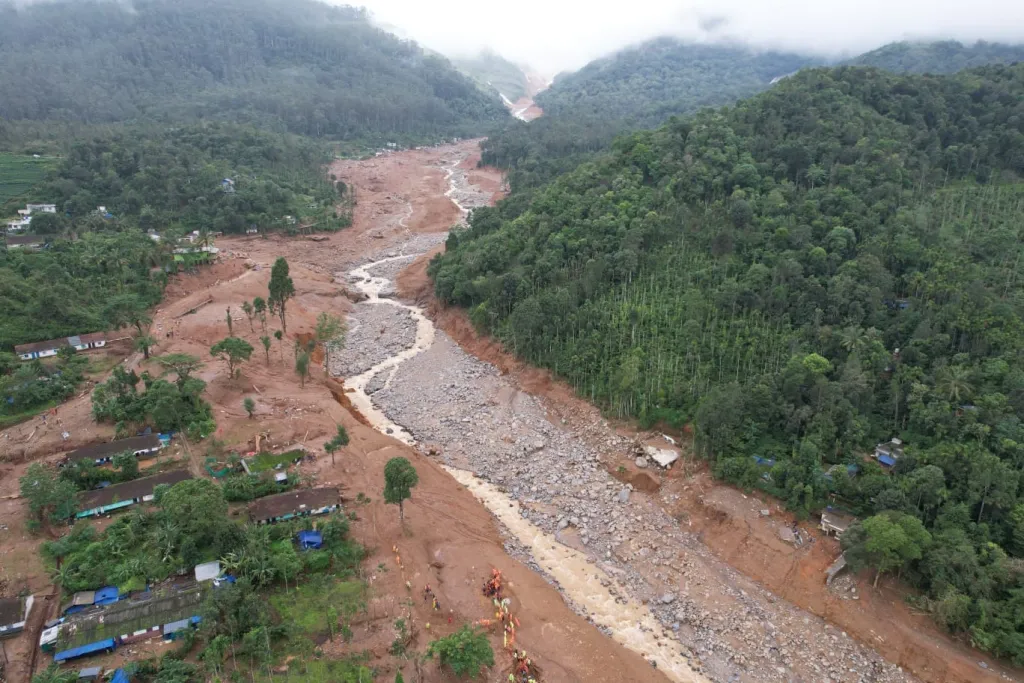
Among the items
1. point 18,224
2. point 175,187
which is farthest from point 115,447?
point 175,187

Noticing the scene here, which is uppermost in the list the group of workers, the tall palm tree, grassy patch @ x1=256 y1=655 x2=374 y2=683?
the tall palm tree

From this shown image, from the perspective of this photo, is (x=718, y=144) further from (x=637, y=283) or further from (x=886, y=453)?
(x=886, y=453)

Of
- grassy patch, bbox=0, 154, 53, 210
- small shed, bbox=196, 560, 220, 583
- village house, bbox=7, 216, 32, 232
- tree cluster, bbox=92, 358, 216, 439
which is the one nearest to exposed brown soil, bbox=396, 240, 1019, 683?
small shed, bbox=196, 560, 220, 583

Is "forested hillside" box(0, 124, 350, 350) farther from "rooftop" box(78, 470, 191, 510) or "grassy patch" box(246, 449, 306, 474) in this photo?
"grassy patch" box(246, 449, 306, 474)

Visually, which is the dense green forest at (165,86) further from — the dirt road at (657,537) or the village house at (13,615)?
the village house at (13,615)

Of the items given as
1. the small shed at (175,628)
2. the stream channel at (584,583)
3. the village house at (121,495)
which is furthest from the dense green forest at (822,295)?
the small shed at (175,628)

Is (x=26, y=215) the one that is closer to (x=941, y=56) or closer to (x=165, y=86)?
(x=165, y=86)
